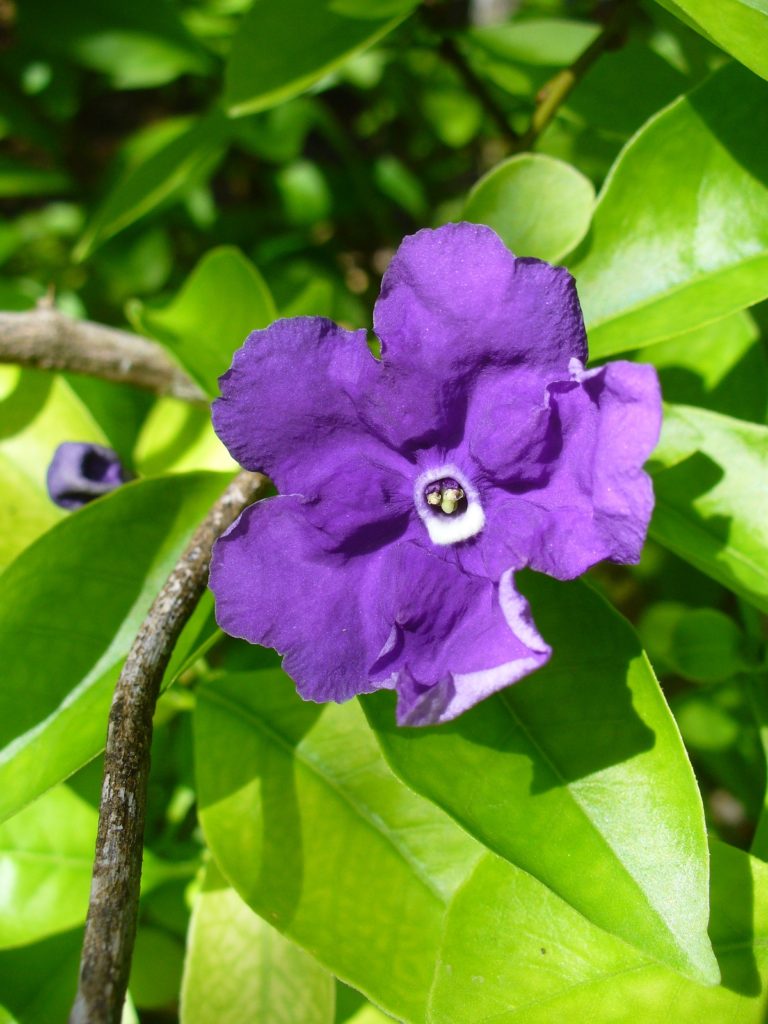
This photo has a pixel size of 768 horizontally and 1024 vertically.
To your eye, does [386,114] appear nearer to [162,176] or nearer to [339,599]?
[162,176]

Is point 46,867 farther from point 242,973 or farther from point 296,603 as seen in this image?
point 296,603

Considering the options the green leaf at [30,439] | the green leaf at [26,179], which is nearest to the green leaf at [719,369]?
the green leaf at [30,439]

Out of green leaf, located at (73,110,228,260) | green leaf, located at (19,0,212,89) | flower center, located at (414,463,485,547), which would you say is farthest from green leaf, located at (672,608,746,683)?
green leaf, located at (19,0,212,89)

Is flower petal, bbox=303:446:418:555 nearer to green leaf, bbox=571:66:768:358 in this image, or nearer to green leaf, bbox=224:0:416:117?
green leaf, bbox=571:66:768:358

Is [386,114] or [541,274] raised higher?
[541,274]

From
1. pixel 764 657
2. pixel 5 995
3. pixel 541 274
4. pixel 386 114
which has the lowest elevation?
pixel 5 995

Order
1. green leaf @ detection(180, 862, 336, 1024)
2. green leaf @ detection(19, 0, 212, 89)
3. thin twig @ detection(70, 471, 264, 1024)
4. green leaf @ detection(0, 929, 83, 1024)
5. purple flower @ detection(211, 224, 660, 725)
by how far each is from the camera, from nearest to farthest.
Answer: thin twig @ detection(70, 471, 264, 1024), purple flower @ detection(211, 224, 660, 725), green leaf @ detection(180, 862, 336, 1024), green leaf @ detection(0, 929, 83, 1024), green leaf @ detection(19, 0, 212, 89)

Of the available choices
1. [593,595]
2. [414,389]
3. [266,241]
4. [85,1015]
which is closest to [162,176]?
[266,241]

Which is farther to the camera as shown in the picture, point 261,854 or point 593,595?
point 261,854
